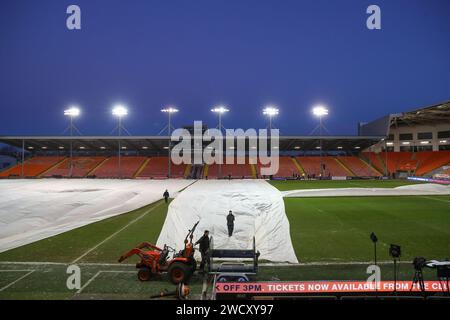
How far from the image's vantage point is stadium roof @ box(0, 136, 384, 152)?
159 feet

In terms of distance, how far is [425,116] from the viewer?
47031mm

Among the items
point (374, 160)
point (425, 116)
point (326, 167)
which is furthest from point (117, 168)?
point (425, 116)

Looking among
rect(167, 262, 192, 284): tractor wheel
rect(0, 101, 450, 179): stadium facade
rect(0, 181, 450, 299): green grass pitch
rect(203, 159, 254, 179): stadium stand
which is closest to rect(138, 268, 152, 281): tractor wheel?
rect(0, 181, 450, 299): green grass pitch

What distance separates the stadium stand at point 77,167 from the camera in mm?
50181

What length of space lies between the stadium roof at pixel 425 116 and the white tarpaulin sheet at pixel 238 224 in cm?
3837

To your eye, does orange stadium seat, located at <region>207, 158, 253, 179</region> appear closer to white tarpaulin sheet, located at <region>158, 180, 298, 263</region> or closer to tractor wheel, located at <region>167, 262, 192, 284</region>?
white tarpaulin sheet, located at <region>158, 180, 298, 263</region>

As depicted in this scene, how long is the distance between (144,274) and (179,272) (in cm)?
103

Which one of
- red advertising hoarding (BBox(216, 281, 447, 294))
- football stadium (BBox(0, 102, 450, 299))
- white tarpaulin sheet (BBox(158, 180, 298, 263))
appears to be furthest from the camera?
white tarpaulin sheet (BBox(158, 180, 298, 263))

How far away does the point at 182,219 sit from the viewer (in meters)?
13.1

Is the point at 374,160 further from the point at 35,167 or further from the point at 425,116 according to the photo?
the point at 35,167

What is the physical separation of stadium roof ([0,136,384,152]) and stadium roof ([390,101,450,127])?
546 centimetres

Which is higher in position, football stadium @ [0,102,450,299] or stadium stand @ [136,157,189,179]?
stadium stand @ [136,157,189,179]

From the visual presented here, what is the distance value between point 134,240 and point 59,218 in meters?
5.06
